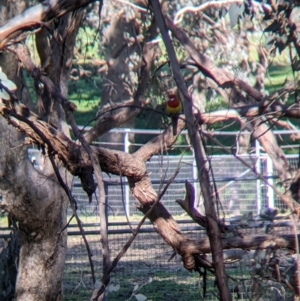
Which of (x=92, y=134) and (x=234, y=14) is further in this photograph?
(x=92, y=134)

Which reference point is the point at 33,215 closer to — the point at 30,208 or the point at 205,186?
the point at 30,208

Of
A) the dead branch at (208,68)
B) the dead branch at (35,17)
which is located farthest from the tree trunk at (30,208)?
the dead branch at (35,17)

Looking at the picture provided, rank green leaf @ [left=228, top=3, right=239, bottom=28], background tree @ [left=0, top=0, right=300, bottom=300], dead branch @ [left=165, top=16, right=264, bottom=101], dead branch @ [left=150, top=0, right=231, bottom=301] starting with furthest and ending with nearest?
1. green leaf @ [left=228, top=3, right=239, bottom=28]
2. dead branch @ [left=165, top=16, right=264, bottom=101]
3. background tree @ [left=0, top=0, right=300, bottom=300]
4. dead branch @ [left=150, top=0, right=231, bottom=301]

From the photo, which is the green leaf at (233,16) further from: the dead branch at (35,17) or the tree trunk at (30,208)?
the tree trunk at (30,208)

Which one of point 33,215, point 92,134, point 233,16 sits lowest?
point 33,215

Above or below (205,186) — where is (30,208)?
above

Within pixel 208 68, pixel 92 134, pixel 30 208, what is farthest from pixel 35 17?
pixel 92 134

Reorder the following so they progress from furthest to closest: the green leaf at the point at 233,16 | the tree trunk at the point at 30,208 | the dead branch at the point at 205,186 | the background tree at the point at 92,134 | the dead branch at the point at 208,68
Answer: the tree trunk at the point at 30,208
the green leaf at the point at 233,16
the dead branch at the point at 208,68
the background tree at the point at 92,134
the dead branch at the point at 205,186

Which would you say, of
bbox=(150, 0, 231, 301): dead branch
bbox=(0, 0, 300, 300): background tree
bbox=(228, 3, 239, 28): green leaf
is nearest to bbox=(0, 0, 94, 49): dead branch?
bbox=(0, 0, 300, 300): background tree

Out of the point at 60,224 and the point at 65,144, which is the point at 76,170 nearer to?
the point at 65,144

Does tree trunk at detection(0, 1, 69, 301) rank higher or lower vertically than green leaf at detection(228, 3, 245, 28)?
lower

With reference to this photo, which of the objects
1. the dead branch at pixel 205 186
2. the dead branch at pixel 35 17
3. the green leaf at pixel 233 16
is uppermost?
the green leaf at pixel 233 16

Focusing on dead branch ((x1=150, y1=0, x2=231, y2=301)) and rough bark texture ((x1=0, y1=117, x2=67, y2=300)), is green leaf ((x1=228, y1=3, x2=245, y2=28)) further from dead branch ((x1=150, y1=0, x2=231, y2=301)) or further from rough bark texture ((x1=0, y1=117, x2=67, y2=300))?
rough bark texture ((x1=0, y1=117, x2=67, y2=300))

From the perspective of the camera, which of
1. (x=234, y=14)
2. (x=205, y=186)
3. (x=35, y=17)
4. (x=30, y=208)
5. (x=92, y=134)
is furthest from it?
(x=92, y=134)
